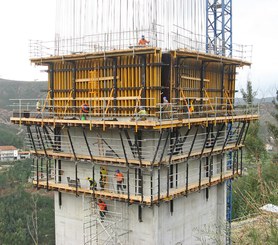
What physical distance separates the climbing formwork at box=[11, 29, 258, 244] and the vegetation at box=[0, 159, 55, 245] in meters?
24.6

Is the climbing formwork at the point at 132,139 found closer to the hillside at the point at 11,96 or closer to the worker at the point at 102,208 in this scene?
the worker at the point at 102,208

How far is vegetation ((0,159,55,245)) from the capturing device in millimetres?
55938

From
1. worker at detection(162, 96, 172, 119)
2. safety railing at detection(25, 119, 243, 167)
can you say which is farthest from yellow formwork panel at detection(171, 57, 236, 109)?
safety railing at detection(25, 119, 243, 167)

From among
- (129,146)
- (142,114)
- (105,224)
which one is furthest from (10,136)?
(142,114)

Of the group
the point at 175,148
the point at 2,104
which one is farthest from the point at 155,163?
the point at 2,104

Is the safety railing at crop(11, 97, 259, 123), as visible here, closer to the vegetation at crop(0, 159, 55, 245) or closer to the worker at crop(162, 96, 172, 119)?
the worker at crop(162, 96, 172, 119)

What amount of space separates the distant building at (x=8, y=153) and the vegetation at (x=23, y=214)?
27.6 m

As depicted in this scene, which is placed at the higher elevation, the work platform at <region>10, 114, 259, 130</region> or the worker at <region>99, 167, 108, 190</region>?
the work platform at <region>10, 114, 259, 130</region>

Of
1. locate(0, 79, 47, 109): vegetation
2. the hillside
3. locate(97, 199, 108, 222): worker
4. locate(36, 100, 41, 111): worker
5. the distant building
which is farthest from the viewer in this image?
locate(0, 79, 47, 109): vegetation

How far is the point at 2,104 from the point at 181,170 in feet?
503

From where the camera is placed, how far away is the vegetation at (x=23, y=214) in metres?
55.9

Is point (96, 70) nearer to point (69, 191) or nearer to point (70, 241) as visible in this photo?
point (69, 191)

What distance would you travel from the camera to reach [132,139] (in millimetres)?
22625

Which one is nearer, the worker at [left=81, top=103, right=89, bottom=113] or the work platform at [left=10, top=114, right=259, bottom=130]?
the work platform at [left=10, top=114, right=259, bottom=130]
